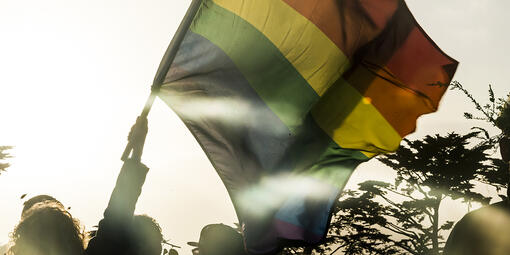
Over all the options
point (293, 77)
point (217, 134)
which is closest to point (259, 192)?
point (217, 134)

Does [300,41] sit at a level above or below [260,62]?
above

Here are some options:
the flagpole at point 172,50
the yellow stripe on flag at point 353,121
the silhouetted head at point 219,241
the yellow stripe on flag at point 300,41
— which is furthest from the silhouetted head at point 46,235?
the yellow stripe on flag at point 353,121

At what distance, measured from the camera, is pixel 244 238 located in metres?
4.12

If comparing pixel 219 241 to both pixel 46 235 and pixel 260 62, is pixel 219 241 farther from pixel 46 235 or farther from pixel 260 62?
pixel 260 62

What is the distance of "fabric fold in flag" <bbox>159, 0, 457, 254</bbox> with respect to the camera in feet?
14.5

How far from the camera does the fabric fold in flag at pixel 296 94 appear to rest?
4430mm

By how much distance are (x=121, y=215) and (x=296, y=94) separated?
2.46 m

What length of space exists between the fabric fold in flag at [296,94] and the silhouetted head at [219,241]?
352 mm

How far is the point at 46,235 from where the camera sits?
101 inches

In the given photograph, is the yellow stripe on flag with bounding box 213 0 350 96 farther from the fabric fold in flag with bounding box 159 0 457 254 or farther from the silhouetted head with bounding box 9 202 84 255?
the silhouetted head with bounding box 9 202 84 255

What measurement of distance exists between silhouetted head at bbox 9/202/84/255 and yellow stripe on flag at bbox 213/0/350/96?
2535 millimetres

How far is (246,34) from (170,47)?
884 mm

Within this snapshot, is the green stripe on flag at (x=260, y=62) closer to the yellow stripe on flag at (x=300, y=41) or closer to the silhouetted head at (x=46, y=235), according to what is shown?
the yellow stripe on flag at (x=300, y=41)

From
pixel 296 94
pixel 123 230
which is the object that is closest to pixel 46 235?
pixel 123 230
